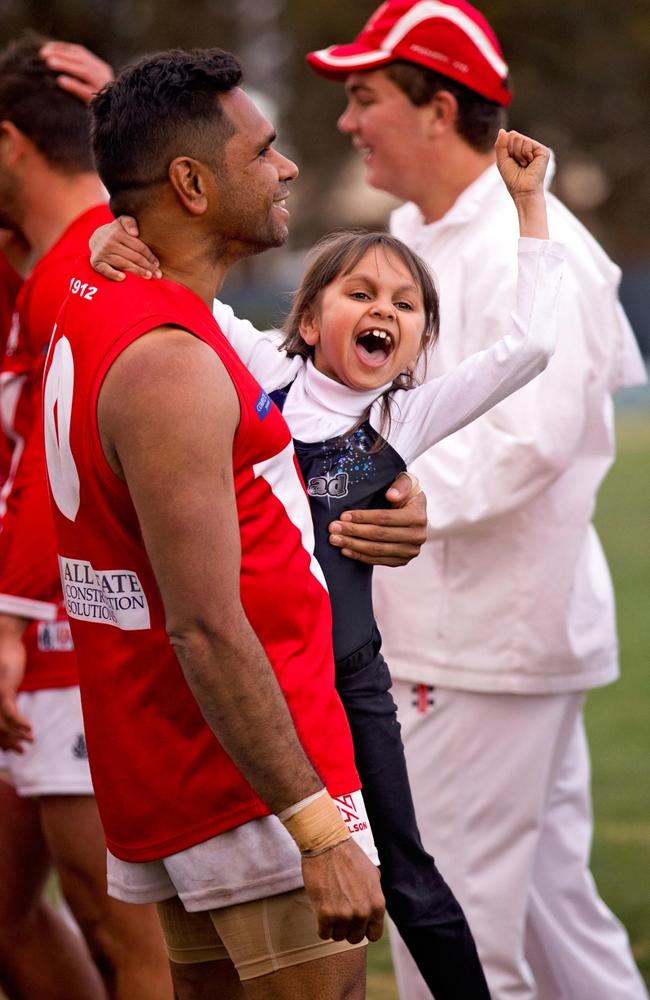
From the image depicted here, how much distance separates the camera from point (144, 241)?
2.64 metres

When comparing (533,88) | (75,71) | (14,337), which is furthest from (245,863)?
(533,88)

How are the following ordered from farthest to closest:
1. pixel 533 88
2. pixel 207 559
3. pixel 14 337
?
1. pixel 533 88
2. pixel 14 337
3. pixel 207 559

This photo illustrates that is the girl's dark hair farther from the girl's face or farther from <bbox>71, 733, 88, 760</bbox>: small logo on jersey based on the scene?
<bbox>71, 733, 88, 760</bbox>: small logo on jersey

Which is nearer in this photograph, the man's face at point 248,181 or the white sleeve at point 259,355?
the man's face at point 248,181

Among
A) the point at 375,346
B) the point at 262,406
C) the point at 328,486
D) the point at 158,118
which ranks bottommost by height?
the point at 328,486

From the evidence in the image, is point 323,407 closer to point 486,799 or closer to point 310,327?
point 310,327

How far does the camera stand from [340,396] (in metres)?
2.97

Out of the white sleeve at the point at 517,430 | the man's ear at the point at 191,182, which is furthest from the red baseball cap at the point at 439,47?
the man's ear at the point at 191,182

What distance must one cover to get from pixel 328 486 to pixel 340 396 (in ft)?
0.64

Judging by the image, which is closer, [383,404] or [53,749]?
[383,404]

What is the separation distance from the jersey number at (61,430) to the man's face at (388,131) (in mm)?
1709

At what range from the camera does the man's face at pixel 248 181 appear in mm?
2607

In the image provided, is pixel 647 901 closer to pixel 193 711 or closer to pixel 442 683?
pixel 442 683

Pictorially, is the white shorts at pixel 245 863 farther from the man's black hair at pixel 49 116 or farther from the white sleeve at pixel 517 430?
the man's black hair at pixel 49 116
